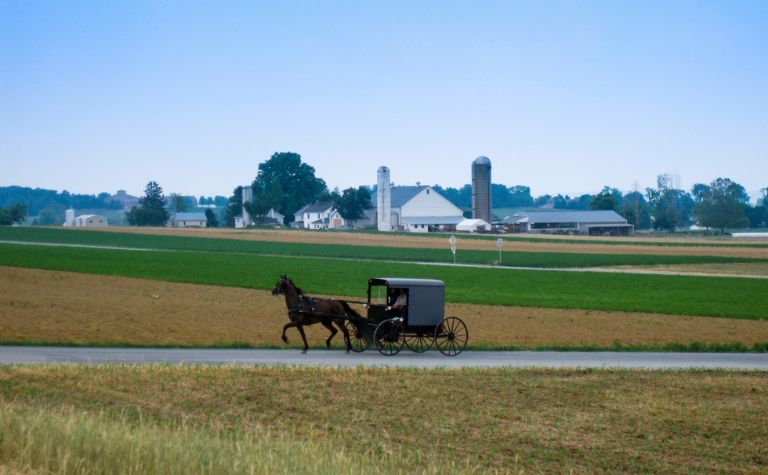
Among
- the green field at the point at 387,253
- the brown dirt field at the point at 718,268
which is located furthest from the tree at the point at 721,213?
the brown dirt field at the point at 718,268

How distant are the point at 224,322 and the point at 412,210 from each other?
5480 inches

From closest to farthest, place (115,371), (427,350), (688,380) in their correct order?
(115,371)
(688,380)
(427,350)

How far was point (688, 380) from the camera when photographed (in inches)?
981

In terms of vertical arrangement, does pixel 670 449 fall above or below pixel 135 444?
below

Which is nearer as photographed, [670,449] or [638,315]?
[670,449]

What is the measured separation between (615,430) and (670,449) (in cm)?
137

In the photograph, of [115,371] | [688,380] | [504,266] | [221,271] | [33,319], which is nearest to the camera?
[115,371]

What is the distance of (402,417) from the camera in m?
20.2

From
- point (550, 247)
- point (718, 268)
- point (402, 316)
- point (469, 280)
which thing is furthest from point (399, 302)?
point (550, 247)

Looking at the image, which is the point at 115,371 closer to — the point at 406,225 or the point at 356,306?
the point at 356,306

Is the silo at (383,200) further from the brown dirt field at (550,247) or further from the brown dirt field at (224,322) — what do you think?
the brown dirt field at (224,322)

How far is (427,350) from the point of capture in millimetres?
31922

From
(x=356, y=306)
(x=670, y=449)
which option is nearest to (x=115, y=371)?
(x=670, y=449)

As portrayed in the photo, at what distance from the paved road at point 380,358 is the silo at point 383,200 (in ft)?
454
